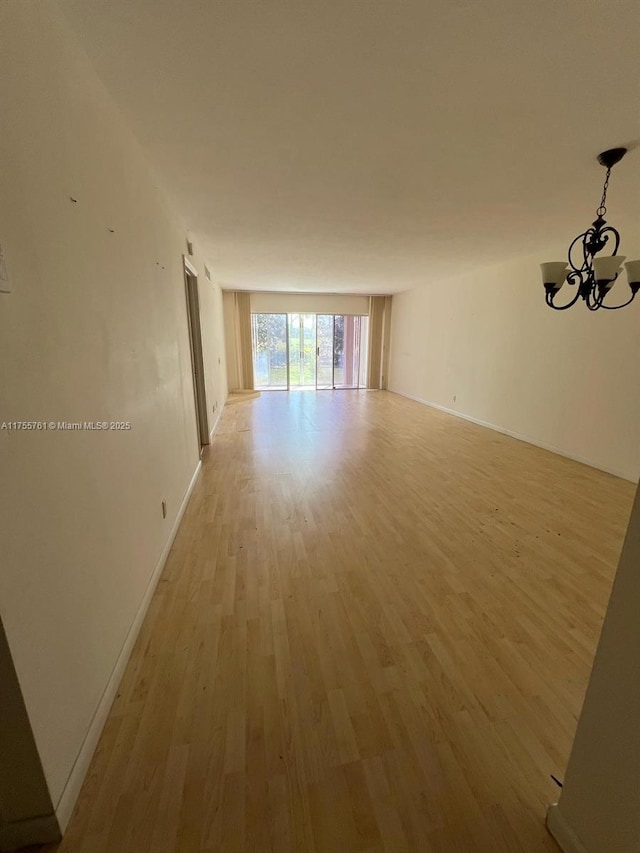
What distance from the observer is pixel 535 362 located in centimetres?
450

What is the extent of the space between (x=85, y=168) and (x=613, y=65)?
6.91 ft

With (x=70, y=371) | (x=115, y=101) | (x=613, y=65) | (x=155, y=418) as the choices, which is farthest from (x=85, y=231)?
(x=613, y=65)

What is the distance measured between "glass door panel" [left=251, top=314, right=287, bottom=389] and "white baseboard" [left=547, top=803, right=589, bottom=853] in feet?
27.2

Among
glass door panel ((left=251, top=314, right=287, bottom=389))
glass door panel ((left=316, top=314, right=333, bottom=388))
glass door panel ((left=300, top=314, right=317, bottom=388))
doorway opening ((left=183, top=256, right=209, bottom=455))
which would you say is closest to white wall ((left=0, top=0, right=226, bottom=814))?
doorway opening ((left=183, top=256, right=209, bottom=455))

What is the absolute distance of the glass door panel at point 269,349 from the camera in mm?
8453

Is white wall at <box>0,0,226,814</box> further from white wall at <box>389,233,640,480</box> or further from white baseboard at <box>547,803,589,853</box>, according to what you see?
white wall at <box>389,233,640,480</box>

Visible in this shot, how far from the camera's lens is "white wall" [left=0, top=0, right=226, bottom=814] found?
2.88ft

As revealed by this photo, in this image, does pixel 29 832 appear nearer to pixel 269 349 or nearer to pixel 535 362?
pixel 535 362

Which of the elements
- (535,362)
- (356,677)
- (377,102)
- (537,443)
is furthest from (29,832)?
(535,362)

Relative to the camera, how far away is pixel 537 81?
1.41 metres

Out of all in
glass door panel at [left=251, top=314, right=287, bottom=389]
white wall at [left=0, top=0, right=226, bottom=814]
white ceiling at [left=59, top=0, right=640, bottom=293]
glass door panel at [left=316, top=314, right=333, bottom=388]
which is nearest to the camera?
white wall at [left=0, top=0, right=226, bottom=814]

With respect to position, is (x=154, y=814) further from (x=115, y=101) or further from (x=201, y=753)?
(x=115, y=101)

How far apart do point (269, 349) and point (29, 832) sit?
830 cm

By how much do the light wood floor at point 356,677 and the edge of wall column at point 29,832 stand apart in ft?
0.23
